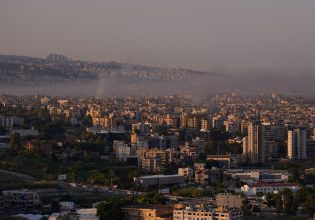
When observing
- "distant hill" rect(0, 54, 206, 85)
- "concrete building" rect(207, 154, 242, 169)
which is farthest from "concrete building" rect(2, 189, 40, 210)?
"distant hill" rect(0, 54, 206, 85)

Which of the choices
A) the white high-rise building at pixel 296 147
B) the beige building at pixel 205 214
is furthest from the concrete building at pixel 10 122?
the beige building at pixel 205 214

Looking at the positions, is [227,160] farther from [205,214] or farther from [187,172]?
[205,214]

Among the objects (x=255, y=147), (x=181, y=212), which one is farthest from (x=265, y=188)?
(x=255, y=147)

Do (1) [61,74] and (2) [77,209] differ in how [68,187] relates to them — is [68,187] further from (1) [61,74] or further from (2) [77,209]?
(1) [61,74]

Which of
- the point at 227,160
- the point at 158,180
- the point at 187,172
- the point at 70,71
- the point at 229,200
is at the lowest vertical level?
the point at 229,200

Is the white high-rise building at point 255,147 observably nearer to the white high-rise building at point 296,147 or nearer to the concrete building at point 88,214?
the white high-rise building at point 296,147

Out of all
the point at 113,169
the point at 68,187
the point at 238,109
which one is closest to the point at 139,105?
the point at 238,109
